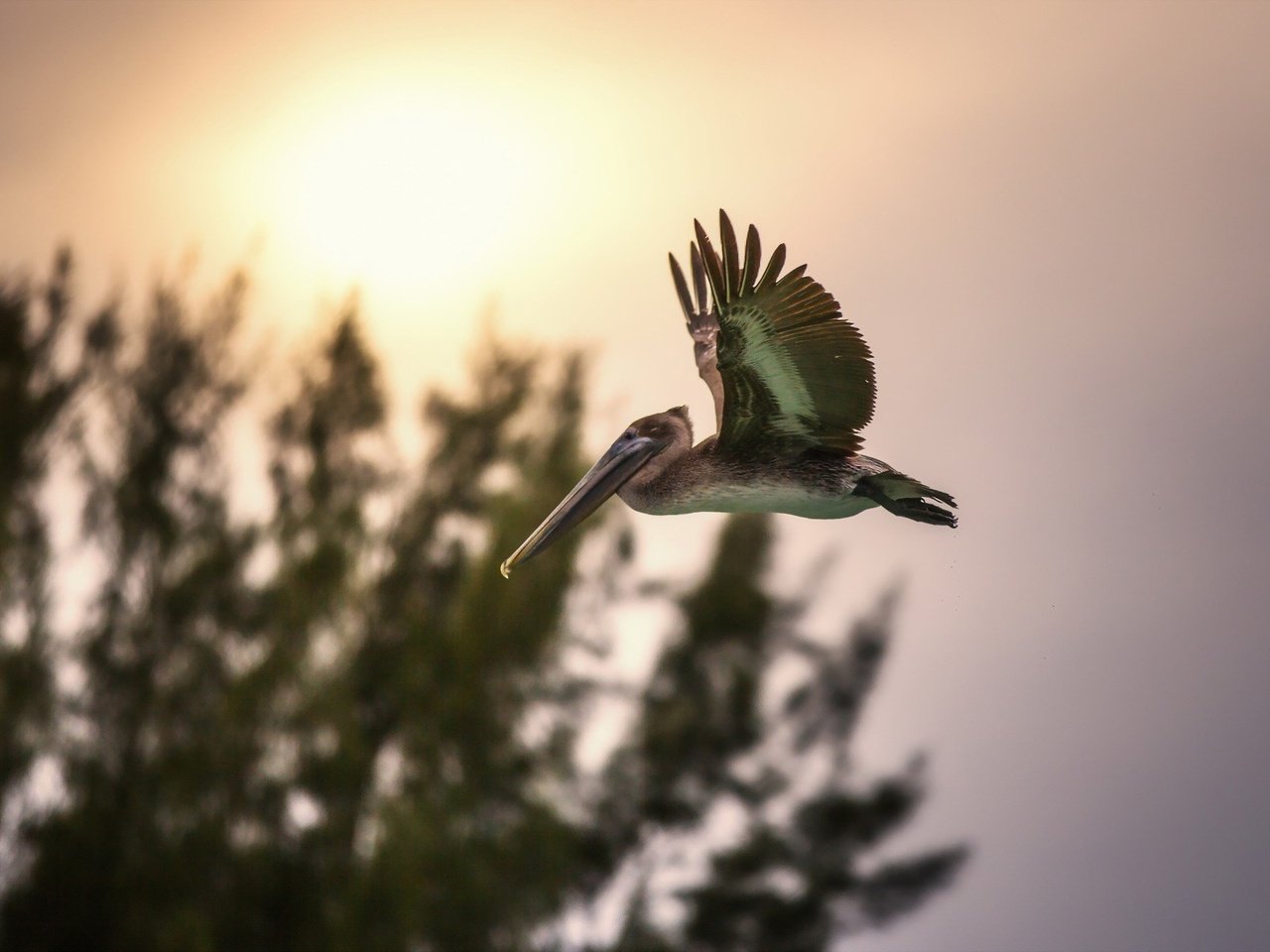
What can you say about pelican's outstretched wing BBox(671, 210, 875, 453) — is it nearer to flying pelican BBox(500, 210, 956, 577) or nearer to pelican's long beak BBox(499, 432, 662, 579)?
flying pelican BBox(500, 210, 956, 577)

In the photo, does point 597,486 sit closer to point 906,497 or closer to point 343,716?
point 906,497

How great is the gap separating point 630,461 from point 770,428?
2.22 ft

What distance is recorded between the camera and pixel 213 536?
1959cm

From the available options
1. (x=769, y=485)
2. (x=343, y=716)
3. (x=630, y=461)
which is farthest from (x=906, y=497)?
(x=343, y=716)

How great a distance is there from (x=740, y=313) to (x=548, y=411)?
15.5 meters

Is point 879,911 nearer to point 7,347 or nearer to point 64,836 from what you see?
point 64,836

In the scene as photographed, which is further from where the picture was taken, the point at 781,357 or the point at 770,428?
the point at 770,428

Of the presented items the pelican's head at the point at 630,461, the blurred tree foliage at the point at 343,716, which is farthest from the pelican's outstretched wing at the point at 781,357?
the blurred tree foliage at the point at 343,716

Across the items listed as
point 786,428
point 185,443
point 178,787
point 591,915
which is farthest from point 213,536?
point 786,428

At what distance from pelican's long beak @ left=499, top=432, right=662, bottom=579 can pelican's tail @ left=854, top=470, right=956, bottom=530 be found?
2.78ft

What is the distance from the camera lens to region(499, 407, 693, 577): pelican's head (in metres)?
6.12

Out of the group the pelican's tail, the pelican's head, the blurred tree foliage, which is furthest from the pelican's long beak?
the blurred tree foliage

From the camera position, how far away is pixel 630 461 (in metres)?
6.21

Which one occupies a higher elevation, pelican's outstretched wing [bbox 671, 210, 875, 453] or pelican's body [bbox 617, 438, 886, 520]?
pelican's outstretched wing [bbox 671, 210, 875, 453]
